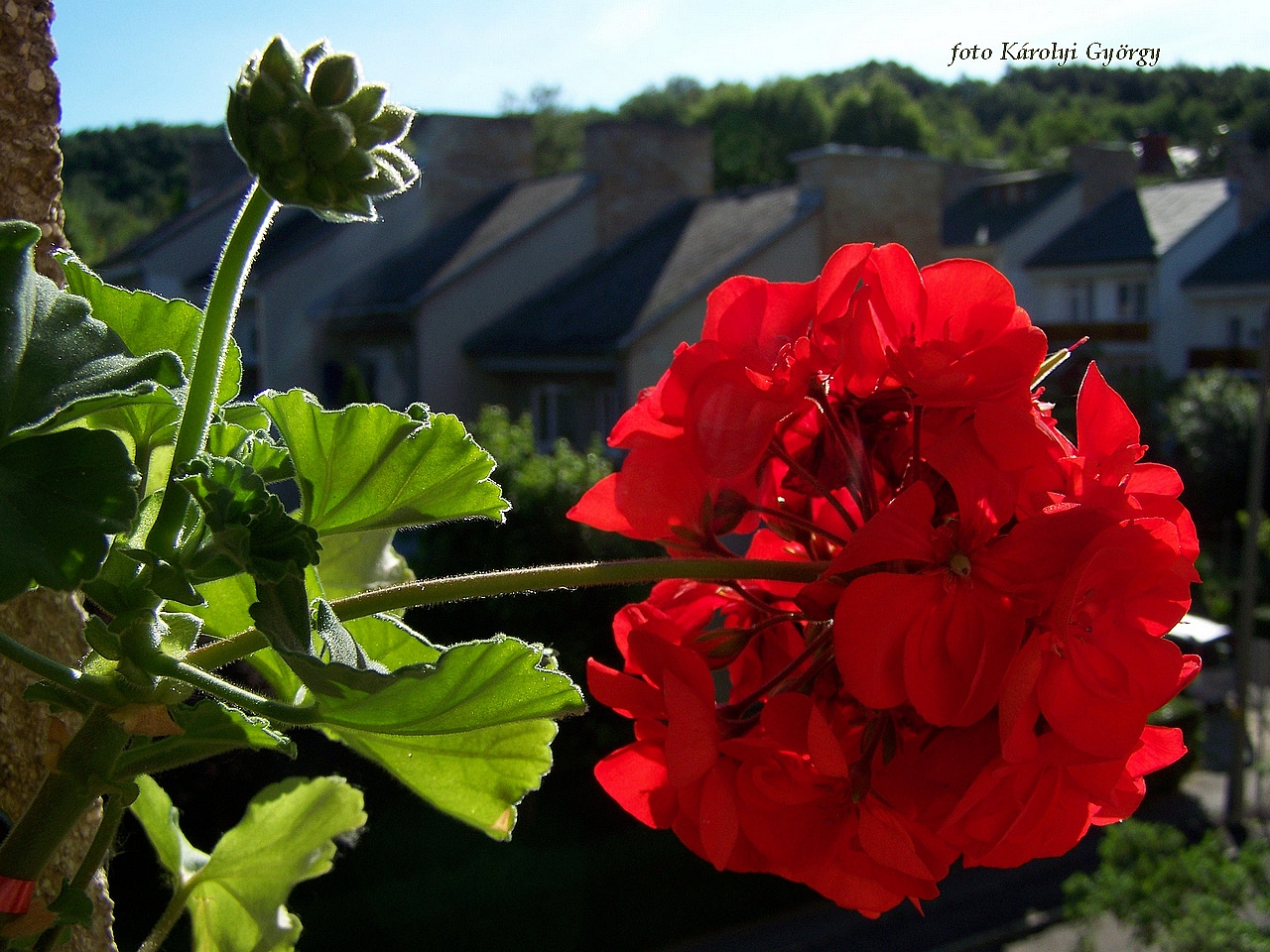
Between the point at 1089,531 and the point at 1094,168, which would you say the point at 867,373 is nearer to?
the point at 1089,531

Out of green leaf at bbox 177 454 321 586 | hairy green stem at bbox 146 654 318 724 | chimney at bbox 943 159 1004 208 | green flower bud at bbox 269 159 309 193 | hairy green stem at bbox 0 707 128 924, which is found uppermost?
chimney at bbox 943 159 1004 208

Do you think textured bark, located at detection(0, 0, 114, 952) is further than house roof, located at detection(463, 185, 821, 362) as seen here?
No

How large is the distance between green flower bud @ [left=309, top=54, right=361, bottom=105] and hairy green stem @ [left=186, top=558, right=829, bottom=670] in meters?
0.19

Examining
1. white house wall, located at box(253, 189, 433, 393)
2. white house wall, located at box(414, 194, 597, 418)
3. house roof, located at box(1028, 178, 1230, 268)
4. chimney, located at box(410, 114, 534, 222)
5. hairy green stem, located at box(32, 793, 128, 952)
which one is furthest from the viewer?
house roof, located at box(1028, 178, 1230, 268)

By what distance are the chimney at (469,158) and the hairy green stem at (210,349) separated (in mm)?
12733

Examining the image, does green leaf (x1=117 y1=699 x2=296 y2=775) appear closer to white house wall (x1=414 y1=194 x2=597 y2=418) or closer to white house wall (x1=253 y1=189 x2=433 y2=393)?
white house wall (x1=414 y1=194 x2=597 y2=418)

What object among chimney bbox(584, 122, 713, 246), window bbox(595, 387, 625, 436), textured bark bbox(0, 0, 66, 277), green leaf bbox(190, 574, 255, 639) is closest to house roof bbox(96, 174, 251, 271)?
chimney bbox(584, 122, 713, 246)

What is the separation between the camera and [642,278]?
11508mm

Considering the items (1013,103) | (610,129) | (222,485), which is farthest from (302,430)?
(1013,103)

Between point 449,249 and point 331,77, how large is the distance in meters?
12.5

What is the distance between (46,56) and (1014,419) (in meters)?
0.57

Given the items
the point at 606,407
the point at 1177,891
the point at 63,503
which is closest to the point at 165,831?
the point at 63,503

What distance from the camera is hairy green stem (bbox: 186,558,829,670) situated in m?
0.44

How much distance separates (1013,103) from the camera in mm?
38750
